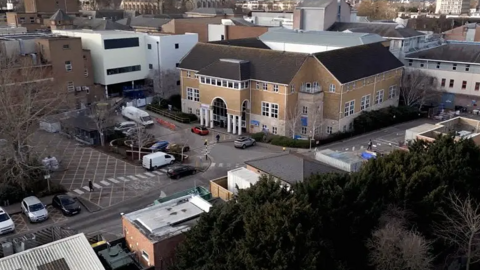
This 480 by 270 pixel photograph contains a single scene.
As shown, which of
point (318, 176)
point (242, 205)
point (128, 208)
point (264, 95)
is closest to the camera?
point (242, 205)

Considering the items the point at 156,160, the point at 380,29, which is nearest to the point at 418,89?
the point at 380,29

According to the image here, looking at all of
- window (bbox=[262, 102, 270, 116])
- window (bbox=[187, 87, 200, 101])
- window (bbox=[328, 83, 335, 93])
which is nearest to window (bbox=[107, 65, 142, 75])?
window (bbox=[187, 87, 200, 101])

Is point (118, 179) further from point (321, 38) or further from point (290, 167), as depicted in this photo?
point (321, 38)

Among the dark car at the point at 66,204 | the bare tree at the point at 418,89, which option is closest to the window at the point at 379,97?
the bare tree at the point at 418,89

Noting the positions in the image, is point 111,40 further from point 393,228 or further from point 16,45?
point 393,228

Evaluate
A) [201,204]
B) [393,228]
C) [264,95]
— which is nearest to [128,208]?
[201,204]

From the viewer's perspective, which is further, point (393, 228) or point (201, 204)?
point (201, 204)
